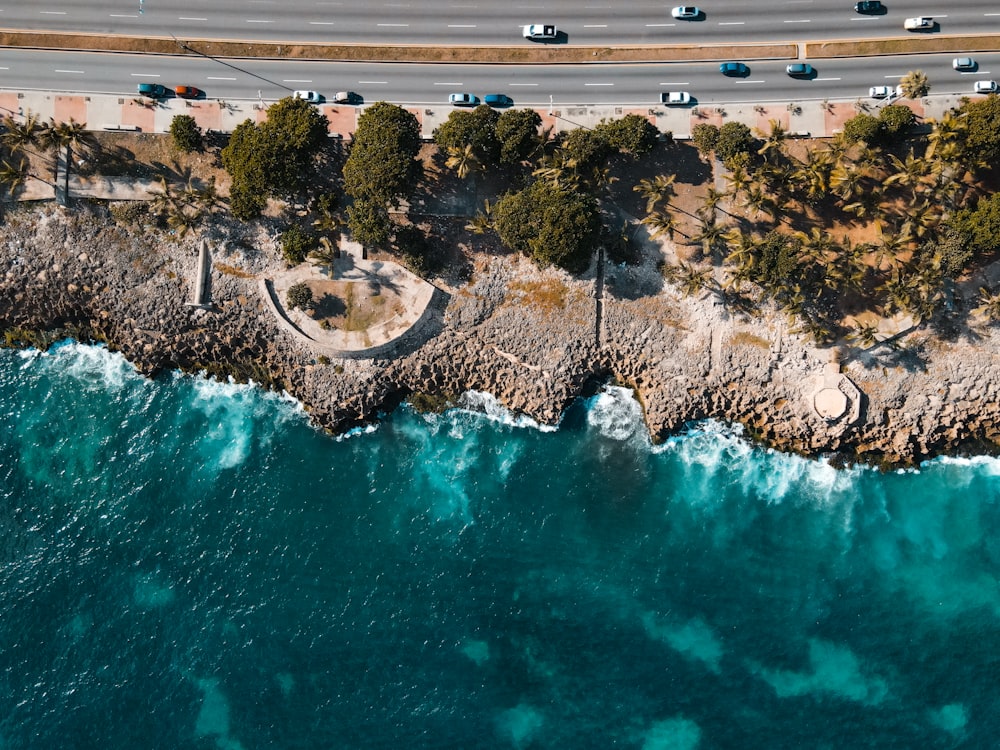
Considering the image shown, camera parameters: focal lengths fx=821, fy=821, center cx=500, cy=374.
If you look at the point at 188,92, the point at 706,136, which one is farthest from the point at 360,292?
the point at 706,136

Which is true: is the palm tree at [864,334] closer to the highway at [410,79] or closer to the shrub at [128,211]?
the highway at [410,79]

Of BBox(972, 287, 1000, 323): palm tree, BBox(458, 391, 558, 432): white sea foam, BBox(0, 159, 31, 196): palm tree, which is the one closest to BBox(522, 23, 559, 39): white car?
BBox(458, 391, 558, 432): white sea foam

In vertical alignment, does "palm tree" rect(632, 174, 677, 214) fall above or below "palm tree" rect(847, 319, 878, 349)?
above

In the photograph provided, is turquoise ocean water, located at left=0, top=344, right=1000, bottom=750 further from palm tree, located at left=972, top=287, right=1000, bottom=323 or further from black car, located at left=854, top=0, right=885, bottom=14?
black car, located at left=854, top=0, right=885, bottom=14

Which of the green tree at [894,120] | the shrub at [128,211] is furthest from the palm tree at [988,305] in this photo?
the shrub at [128,211]

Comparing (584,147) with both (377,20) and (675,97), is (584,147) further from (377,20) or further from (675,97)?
(377,20)
